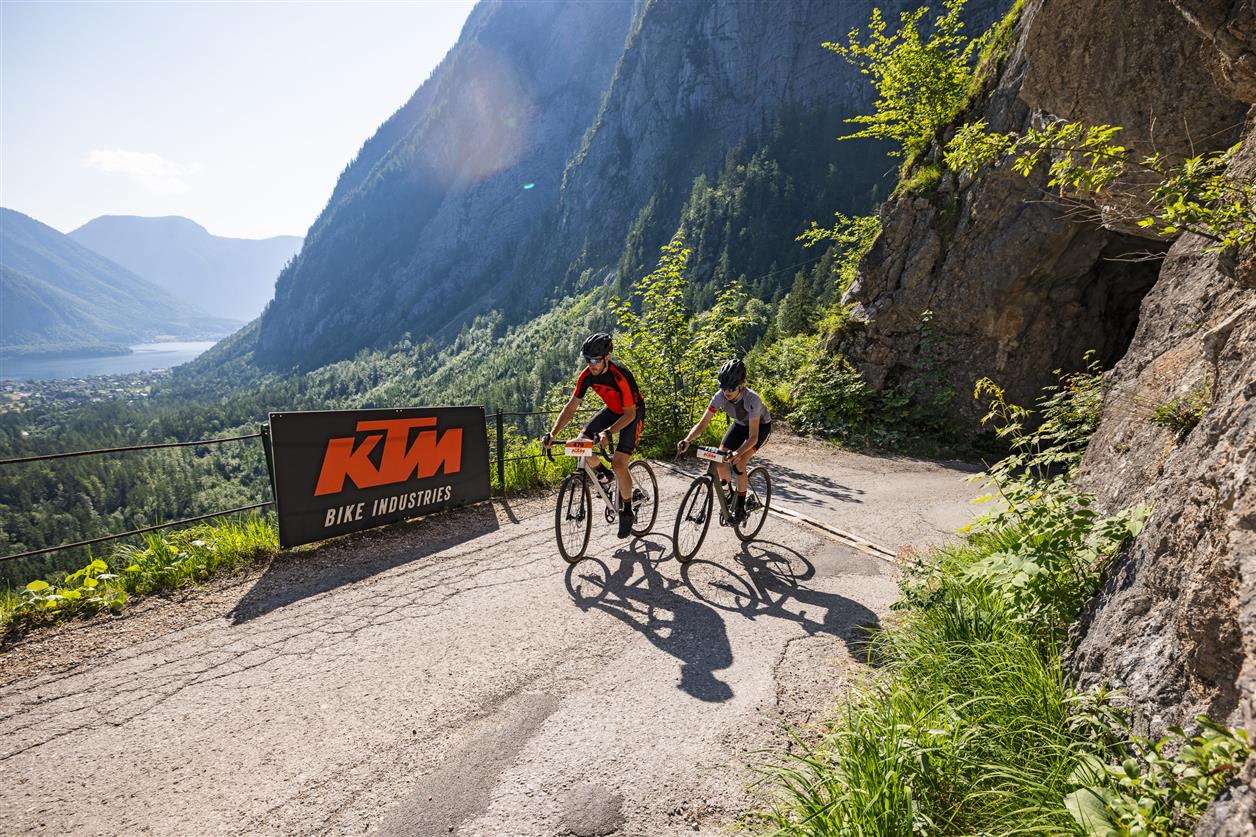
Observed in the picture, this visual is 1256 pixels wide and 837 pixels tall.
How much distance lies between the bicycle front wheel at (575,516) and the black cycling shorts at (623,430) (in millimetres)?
514

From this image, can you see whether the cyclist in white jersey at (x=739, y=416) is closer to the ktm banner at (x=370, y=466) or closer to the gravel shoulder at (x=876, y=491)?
the gravel shoulder at (x=876, y=491)

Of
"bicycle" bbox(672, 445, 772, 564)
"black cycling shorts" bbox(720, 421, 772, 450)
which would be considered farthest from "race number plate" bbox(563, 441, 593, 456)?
"black cycling shorts" bbox(720, 421, 772, 450)

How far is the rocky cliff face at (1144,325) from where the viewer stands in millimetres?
2113

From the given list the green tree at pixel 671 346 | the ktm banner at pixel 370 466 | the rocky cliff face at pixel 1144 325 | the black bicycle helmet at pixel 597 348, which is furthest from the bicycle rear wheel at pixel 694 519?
the green tree at pixel 671 346

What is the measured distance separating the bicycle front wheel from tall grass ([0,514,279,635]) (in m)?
3.42

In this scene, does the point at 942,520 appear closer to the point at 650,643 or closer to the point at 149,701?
the point at 650,643

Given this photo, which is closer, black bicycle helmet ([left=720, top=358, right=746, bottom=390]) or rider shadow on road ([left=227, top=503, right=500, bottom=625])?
rider shadow on road ([left=227, top=503, right=500, bottom=625])

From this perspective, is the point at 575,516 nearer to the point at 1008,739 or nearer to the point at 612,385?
the point at 612,385

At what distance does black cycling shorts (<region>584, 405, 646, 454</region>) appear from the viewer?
20.7 feet

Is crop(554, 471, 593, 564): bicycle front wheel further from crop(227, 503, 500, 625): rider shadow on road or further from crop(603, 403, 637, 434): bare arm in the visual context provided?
crop(227, 503, 500, 625): rider shadow on road

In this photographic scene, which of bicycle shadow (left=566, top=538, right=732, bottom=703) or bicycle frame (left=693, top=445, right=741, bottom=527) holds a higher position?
bicycle frame (left=693, top=445, right=741, bottom=527)

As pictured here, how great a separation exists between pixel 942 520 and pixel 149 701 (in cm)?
857

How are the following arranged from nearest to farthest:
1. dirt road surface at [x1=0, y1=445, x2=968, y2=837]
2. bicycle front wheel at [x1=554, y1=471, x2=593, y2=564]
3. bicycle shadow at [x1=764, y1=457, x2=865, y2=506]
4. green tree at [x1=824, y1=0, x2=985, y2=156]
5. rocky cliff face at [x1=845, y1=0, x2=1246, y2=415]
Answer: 1. dirt road surface at [x1=0, y1=445, x2=968, y2=837]
2. bicycle front wheel at [x1=554, y1=471, x2=593, y2=564]
3. bicycle shadow at [x1=764, y1=457, x2=865, y2=506]
4. rocky cliff face at [x1=845, y1=0, x2=1246, y2=415]
5. green tree at [x1=824, y1=0, x2=985, y2=156]

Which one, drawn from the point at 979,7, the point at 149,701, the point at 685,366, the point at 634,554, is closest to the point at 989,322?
the point at 685,366
